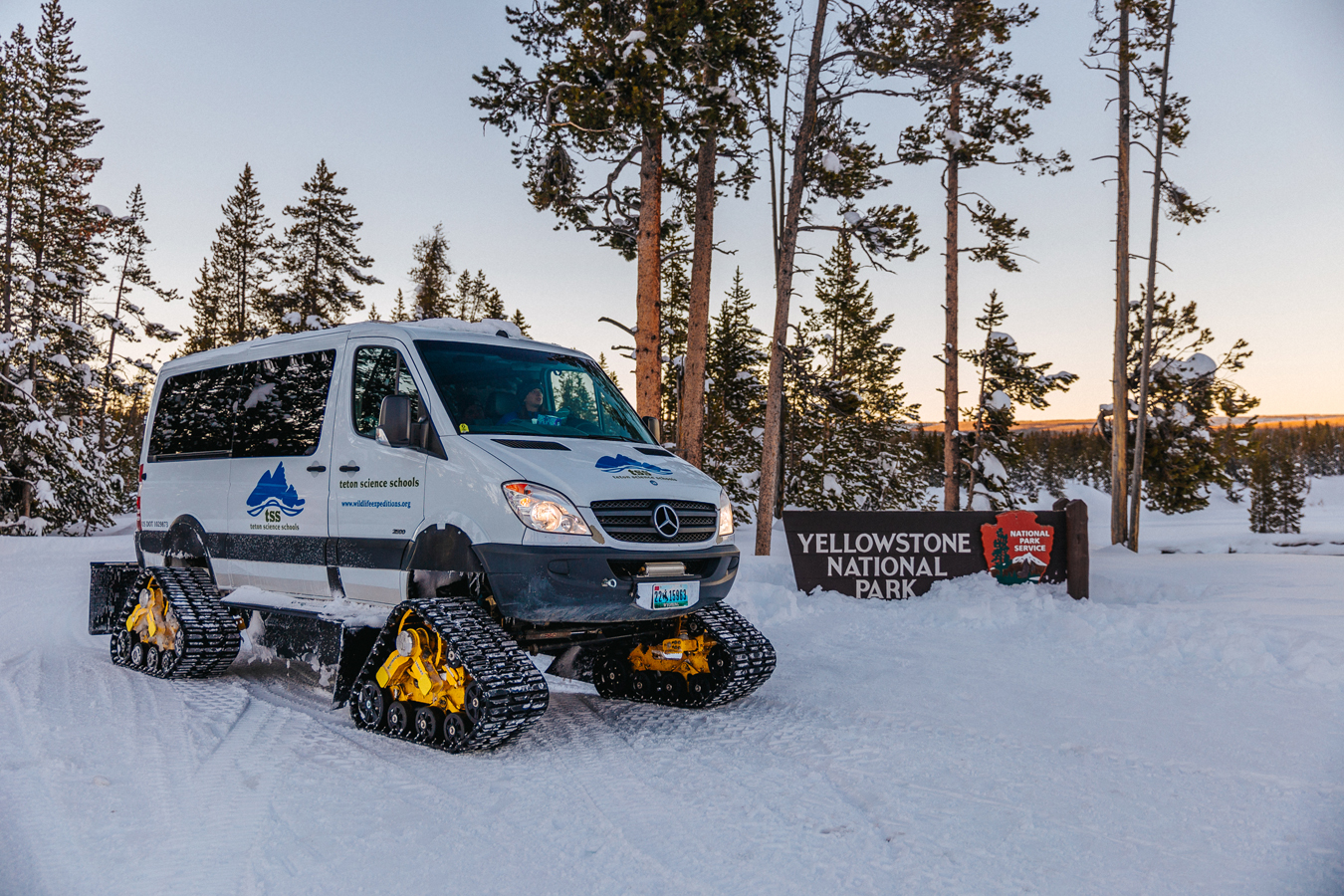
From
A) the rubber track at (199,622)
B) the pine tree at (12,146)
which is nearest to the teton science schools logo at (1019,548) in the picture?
the rubber track at (199,622)

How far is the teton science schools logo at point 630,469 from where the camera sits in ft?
18.0

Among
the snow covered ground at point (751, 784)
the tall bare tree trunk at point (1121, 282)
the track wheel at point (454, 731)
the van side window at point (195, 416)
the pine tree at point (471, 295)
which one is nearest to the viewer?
the snow covered ground at point (751, 784)

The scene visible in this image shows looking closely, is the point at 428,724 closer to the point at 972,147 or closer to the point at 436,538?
the point at 436,538

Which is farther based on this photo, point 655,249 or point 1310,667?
point 655,249

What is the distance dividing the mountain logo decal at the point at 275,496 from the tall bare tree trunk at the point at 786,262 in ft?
36.8

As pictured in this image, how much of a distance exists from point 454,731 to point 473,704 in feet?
0.69

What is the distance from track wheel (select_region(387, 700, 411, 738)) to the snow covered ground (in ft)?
0.33

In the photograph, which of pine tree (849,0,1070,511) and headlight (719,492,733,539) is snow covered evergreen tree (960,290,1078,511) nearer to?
pine tree (849,0,1070,511)

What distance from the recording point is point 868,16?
52.7 feet

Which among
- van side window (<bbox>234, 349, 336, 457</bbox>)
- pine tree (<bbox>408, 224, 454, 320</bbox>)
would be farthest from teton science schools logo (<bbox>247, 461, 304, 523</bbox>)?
pine tree (<bbox>408, 224, 454, 320</bbox>)

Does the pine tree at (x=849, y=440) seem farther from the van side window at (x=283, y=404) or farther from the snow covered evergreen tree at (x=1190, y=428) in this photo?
the van side window at (x=283, y=404)

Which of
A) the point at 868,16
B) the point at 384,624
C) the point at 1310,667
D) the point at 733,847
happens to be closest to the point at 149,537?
the point at 384,624

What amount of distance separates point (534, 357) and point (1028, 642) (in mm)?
5599

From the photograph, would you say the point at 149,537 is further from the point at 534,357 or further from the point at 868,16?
the point at 868,16
